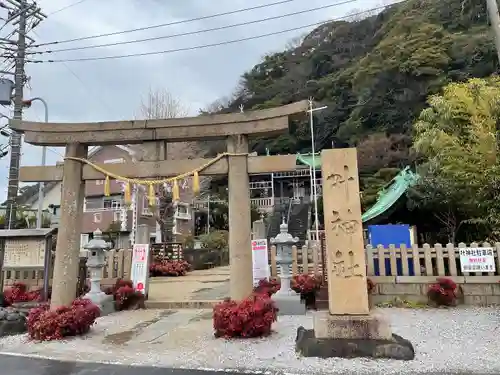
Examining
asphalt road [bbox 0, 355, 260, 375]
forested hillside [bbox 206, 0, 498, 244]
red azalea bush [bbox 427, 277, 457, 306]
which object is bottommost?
asphalt road [bbox 0, 355, 260, 375]

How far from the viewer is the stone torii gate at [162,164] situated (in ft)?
23.5

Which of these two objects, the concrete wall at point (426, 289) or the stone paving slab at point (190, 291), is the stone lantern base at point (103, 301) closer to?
the stone paving slab at point (190, 291)

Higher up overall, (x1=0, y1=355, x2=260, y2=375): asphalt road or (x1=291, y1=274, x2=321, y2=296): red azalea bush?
(x1=291, y1=274, x2=321, y2=296): red azalea bush

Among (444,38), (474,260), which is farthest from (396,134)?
(474,260)

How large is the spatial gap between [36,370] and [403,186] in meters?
16.0

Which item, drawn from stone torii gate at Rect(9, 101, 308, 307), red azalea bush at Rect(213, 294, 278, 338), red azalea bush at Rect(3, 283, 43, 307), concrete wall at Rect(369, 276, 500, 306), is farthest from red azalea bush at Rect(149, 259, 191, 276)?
red azalea bush at Rect(213, 294, 278, 338)

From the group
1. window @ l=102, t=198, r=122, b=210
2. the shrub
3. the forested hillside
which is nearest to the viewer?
the shrub

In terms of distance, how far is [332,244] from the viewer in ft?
19.7

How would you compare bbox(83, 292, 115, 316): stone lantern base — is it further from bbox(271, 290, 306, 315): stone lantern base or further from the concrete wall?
the concrete wall

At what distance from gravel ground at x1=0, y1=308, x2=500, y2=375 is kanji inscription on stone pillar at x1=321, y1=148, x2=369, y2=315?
2.21ft

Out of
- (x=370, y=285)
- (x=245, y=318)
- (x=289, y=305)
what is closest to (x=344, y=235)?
(x=245, y=318)

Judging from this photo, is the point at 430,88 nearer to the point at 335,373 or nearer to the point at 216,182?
the point at 216,182

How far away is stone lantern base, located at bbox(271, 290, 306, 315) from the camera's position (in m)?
8.72

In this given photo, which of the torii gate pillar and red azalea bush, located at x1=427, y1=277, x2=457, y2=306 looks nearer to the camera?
the torii gate pillar
